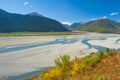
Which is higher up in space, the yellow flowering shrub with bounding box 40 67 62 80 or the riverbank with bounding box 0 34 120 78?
the yellow flowering shrub with bounding box 40 67 62 80

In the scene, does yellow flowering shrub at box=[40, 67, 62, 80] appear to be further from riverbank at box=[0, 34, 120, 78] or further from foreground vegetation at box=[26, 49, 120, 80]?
riverbank at box=[0, 34, 120, 78]

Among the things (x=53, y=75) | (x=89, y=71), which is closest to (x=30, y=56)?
(x=89, y=71)

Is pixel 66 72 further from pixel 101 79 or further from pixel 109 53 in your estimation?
pixel 109 53

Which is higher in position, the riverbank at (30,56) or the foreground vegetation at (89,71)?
the foreground vegetation at (89,71)

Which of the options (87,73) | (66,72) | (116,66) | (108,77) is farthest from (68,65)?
(108,77)

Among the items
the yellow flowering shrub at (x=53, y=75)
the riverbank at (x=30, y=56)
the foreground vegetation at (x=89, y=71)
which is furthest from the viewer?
the riverbank at (x=30, y=56)

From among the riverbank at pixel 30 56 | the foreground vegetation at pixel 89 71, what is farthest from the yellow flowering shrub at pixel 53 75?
the riverbank at pixel 30 56

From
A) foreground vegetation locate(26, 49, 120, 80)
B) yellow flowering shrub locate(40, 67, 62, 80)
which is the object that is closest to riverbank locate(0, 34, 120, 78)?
foreground vegetation locate(26, 49, 120, 80)

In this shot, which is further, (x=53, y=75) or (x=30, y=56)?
(x=30, y=56)

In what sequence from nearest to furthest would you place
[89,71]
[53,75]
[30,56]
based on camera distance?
1. [53,75]
2. [89,71]
3. [30,56]

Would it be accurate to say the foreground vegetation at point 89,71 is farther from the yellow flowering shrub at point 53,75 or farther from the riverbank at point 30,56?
the riverbank at point 30,56

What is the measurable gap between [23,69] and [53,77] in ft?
27.0

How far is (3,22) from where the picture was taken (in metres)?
Result: 176

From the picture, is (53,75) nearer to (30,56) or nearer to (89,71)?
(89,71)
